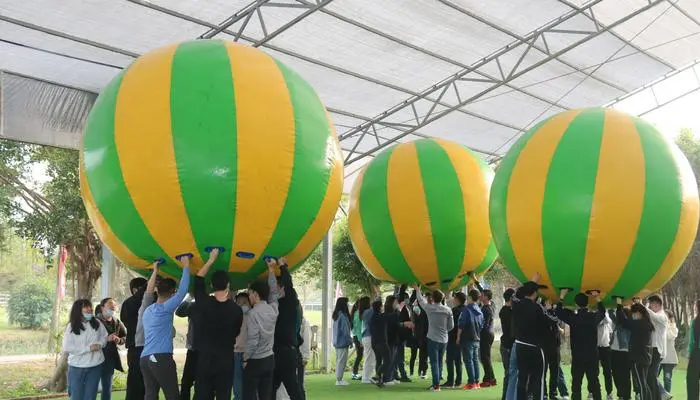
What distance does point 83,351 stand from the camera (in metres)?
5.86

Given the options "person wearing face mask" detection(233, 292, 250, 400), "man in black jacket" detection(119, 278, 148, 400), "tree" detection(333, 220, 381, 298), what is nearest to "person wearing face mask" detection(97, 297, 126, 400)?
"man in black jacket" detection(119, 278, 148, 400)

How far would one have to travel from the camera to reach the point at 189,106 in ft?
13.2

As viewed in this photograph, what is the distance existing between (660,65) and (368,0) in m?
8.80

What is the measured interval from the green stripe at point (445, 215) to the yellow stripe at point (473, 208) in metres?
0.05

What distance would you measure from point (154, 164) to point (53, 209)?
7.18m

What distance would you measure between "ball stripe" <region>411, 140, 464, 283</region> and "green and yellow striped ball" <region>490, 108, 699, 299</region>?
1.15 metres

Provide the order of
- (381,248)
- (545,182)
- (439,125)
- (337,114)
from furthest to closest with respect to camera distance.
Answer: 1. (439,125)
2. (337,114)
3. (381,248)
4. (545,182)

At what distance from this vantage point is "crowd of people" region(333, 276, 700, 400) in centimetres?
617

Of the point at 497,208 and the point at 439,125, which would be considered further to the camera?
the point at 439,125

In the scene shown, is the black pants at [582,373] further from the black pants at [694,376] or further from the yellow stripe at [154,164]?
the yellow stripe at [154,164]

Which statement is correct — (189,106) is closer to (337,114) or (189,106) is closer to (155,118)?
(155,118)

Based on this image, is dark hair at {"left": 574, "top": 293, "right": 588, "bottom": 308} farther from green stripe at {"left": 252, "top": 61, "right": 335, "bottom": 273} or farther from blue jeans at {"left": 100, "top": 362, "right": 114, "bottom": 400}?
blue jeans at {"left": 100, "top": 362, "right": 114, "bottom": 400}

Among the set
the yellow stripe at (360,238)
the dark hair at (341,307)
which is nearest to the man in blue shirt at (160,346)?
the yellow stripe at (360,238)

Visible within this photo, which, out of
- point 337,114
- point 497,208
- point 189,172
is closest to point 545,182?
point 497,208
